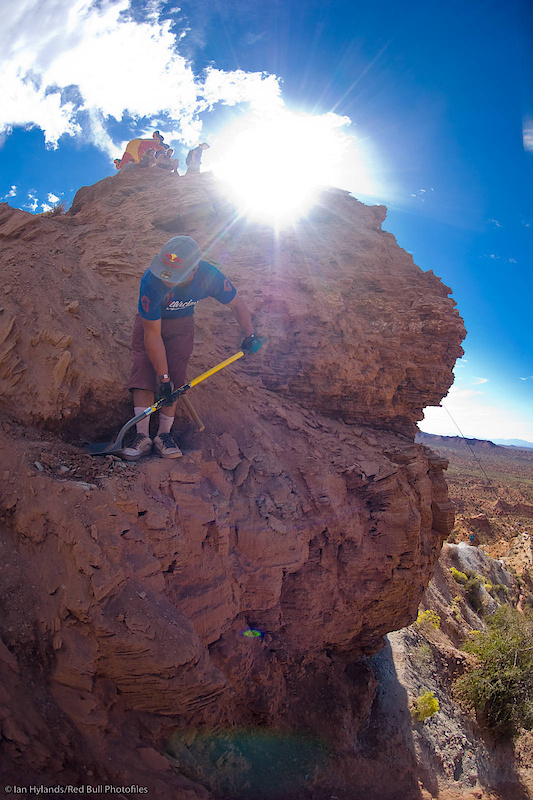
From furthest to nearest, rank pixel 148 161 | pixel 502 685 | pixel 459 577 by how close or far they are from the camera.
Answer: pixel 459 577 < pixel 502 685 < pixel 148 161

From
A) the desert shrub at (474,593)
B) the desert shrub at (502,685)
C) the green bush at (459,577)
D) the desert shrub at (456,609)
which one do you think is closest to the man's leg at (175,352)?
the desert shrub at (502,685)

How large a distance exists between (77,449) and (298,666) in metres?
3.23

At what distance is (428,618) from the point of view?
30.7ft

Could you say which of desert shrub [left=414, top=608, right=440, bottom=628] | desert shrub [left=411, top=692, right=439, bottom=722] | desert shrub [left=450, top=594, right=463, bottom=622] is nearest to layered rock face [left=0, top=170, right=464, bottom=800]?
desert shrub [left=411, top=692, right=439, bottom=722]

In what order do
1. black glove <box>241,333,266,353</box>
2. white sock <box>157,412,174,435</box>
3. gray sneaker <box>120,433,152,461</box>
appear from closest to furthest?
gray sneaker <box>120,433,152,461</box>, white sock <box>157,412,174,435</box>, black glove <box>241,333,266,353</box>

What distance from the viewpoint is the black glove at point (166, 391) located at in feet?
11.7

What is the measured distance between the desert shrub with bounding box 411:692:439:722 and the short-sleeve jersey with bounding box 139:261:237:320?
22.6 feet

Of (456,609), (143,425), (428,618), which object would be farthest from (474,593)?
(143,425)

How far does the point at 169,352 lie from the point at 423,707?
A: 6.84 m

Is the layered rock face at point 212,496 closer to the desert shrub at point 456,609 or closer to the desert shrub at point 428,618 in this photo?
the desert shrub at point 428,618

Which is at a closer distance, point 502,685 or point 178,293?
point 178,293

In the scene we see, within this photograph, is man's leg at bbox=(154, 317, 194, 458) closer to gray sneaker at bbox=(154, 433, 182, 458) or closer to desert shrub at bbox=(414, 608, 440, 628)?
gray sneaker at bbox=(154, 433, 182, 458)

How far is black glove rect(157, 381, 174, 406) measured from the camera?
3578 mm

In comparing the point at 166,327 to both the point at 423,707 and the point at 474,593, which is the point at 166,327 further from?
the point at 474,593
